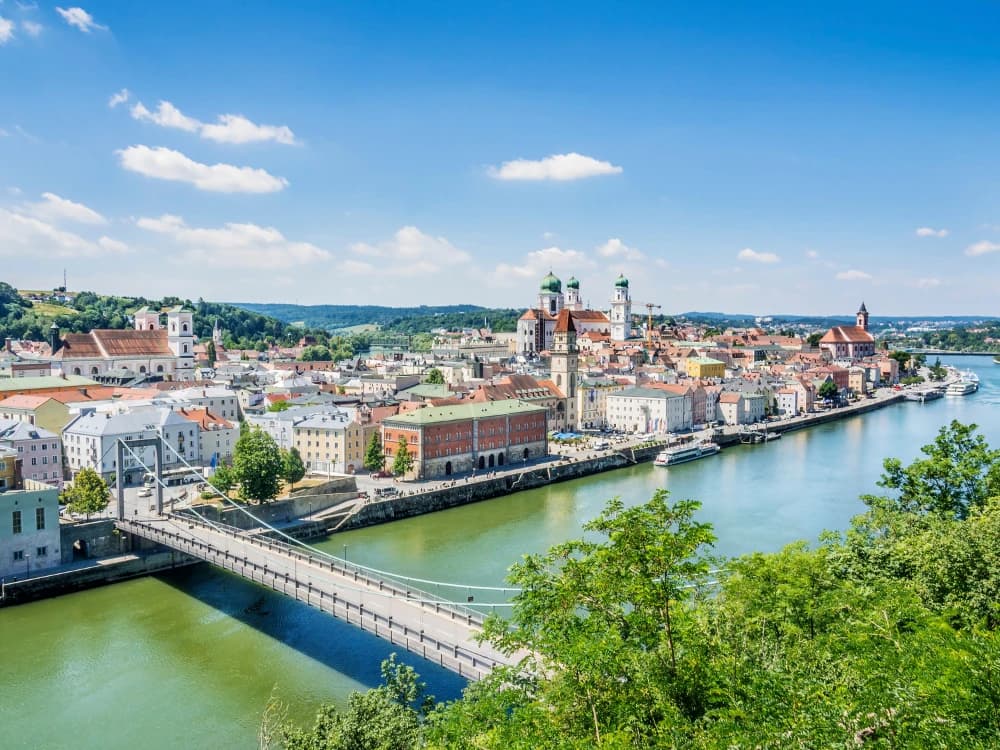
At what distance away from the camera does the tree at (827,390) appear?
63.1 m

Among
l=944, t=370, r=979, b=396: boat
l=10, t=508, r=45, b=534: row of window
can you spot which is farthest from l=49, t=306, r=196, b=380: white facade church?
l=944, t=370, r=979, b=396: boat

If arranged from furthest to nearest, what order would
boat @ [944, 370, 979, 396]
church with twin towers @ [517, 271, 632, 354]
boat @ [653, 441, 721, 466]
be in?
church with twin towers @ [517, 271, 632, 354] < boat @ [944, 370, 979, 396] < boat @ [653, 441, 721, 466]

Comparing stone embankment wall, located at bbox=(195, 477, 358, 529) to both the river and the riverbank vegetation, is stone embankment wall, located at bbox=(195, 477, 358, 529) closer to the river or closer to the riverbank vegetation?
the river

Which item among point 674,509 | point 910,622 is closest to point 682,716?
point 674,509

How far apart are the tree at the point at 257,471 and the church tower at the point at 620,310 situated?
66.4 m

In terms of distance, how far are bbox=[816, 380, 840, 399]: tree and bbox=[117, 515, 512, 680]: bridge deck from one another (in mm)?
52049

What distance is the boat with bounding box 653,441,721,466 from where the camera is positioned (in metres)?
38.2

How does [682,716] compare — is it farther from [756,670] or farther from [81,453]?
[81,453]

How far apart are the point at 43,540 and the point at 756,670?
17993mm

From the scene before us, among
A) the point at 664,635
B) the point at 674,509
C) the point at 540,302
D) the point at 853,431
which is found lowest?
the point at 853,431

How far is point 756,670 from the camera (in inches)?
272

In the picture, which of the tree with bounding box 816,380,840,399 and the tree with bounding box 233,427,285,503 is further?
the tree with bounding box 816,380,840,399

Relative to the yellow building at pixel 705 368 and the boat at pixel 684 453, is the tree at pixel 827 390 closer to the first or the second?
the yellow building at pixel 705 368

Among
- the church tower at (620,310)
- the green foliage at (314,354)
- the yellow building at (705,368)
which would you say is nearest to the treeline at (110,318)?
the green foliage at (314,354)
